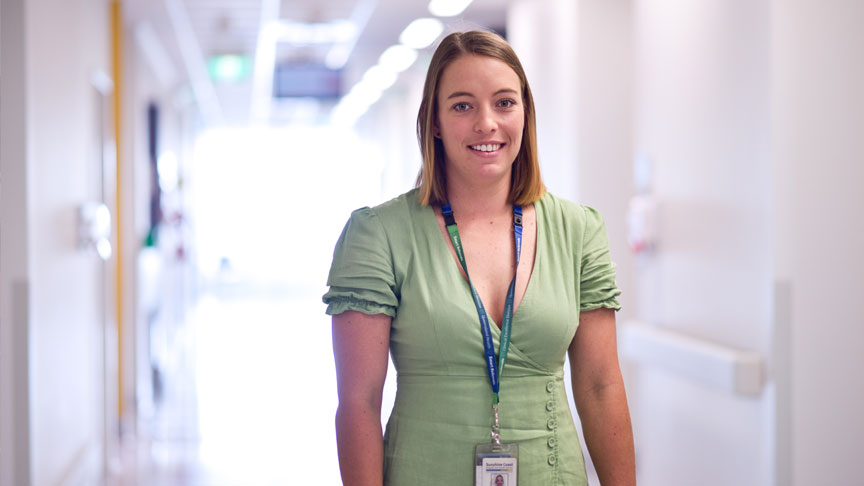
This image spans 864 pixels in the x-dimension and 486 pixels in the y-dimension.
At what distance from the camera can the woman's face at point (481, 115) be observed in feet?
6.05

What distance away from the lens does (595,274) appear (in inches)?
76.1

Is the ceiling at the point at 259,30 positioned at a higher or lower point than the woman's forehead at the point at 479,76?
higher

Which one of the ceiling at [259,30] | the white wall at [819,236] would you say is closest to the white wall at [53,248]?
the ceiling at [259,30]

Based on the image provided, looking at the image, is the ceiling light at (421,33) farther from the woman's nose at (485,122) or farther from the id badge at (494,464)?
the id badge at (494,464)

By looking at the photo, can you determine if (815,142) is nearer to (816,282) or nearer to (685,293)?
(816,282)

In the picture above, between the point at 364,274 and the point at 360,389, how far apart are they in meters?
0.23

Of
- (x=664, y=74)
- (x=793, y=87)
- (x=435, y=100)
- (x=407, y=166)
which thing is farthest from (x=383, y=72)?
(x=435, y=100)

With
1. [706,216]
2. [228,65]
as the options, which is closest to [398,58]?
[228,65]

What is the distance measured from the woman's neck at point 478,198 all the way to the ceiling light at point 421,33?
6.43 m

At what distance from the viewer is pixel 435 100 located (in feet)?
6.32

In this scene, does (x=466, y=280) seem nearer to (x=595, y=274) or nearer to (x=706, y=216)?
(x=595, y=274)

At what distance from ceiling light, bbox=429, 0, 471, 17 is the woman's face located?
558 cm

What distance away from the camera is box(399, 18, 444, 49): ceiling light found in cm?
820

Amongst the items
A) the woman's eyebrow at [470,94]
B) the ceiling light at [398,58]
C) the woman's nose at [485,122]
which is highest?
the ceiling light at [398,58]
